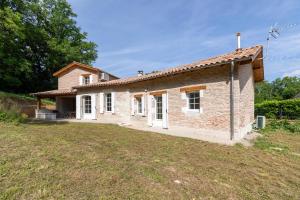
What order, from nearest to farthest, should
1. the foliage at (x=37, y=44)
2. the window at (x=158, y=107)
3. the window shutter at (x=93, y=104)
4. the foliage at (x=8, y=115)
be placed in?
1. the foliage at (x=8, y=115)
2. the window at (x=158, y=107)
3. the window shutter at (x=93, y=104)
4. the foliage at (x=37, y=44)

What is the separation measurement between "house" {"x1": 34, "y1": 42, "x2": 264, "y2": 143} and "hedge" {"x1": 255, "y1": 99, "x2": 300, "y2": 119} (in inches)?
266

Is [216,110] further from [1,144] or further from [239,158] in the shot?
[1,144]

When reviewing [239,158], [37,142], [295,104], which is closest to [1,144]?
[37,142]

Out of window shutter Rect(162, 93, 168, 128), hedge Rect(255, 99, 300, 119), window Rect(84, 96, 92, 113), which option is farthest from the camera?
hedge Rect(255, 99, 300, 119)

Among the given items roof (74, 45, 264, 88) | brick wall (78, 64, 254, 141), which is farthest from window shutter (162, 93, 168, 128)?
roof (74, 45, 264, 88)

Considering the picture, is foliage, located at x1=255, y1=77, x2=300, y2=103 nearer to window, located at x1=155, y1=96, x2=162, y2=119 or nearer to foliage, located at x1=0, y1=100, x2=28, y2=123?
window, located at x1=155, y1=96, x2=162, y2=119

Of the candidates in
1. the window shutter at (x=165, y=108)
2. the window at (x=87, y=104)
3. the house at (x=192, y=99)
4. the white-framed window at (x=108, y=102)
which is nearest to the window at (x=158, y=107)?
the house at (x=192, y=99)

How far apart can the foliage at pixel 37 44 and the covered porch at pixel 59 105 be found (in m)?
8.02

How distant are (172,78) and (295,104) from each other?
15493mm

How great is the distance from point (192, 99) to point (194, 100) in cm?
13

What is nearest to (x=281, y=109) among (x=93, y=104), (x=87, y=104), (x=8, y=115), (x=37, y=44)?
(x=93, y=104)

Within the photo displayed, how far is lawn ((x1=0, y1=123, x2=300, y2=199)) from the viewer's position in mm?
3209

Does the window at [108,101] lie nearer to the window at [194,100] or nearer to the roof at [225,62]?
the roof at [225,62]

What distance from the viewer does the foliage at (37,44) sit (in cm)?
2277
